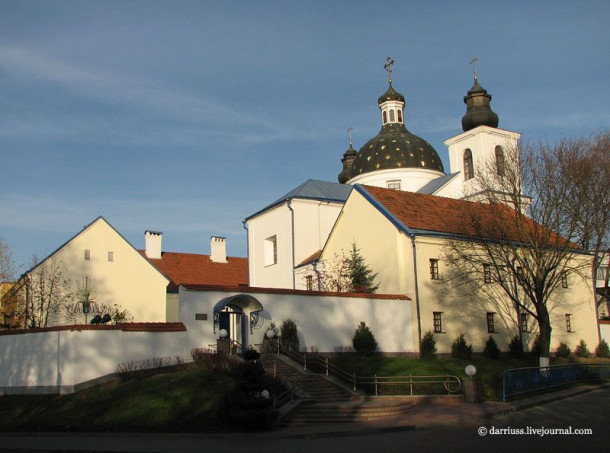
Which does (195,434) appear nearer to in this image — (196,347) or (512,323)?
(196,347)

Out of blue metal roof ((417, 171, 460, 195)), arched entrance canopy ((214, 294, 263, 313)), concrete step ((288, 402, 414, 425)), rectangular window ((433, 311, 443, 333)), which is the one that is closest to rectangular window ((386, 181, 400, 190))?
blue metal roof ((417, 171, 460, 195))

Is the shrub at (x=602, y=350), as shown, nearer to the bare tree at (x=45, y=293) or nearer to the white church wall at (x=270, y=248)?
the white church wall at (x=270, y=248)

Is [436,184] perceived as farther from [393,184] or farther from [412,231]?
[412,231]

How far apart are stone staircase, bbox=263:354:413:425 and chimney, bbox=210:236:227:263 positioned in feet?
107

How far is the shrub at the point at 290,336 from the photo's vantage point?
27.4 m

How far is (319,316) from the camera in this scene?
2897 cm

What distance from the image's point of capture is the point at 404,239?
32.7 meters

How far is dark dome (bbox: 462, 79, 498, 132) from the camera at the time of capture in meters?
52.0

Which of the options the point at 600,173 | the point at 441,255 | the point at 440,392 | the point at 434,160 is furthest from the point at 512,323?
the point at 434,160

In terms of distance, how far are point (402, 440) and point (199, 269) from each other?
3969 cm

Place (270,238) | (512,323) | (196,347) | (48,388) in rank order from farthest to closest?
1. (270,238)
2. (512,323)
3. (196,347)
4. (48,388)

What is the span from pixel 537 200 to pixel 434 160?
24.8m

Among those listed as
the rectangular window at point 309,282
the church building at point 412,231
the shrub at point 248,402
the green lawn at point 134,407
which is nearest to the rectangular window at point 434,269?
the church building at point 412,231

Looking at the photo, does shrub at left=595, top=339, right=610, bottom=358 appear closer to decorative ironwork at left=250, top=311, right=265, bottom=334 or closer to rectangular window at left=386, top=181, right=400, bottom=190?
rectangular window at left=386, top=181, right=400, bottom=190
